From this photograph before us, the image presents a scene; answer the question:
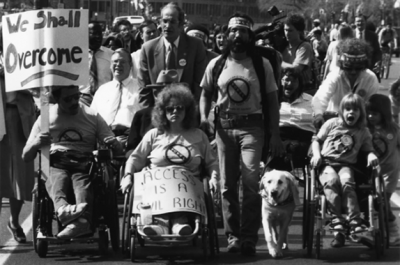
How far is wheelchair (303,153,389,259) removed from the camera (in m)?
8.98

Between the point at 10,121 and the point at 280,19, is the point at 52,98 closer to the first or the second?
the point at 10,121

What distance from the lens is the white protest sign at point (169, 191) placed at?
899 centimetres

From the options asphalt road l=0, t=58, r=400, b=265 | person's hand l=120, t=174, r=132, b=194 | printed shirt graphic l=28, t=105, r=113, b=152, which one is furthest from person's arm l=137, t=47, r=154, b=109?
person's hand l=120, t=174, r=132, b=194

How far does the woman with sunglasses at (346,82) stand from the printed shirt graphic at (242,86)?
0.71 metres

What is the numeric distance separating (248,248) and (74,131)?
173 cm

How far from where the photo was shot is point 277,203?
29.9 ft

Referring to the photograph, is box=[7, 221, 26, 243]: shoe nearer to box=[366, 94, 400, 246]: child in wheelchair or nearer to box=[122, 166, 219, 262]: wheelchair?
box=[122, 166, 219, 262]: wheelchair

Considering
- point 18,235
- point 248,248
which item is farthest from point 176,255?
point 18,235

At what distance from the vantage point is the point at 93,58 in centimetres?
1346

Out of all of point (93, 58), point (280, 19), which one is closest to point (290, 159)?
point (93, 58)

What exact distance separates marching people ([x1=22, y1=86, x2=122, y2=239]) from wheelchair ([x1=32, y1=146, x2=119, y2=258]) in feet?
0.25

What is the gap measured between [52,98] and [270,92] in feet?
5.95

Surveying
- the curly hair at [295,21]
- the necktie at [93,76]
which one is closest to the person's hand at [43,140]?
the necktie at [93,76]

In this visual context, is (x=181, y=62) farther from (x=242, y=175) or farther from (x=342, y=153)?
(x=342, y=153)
